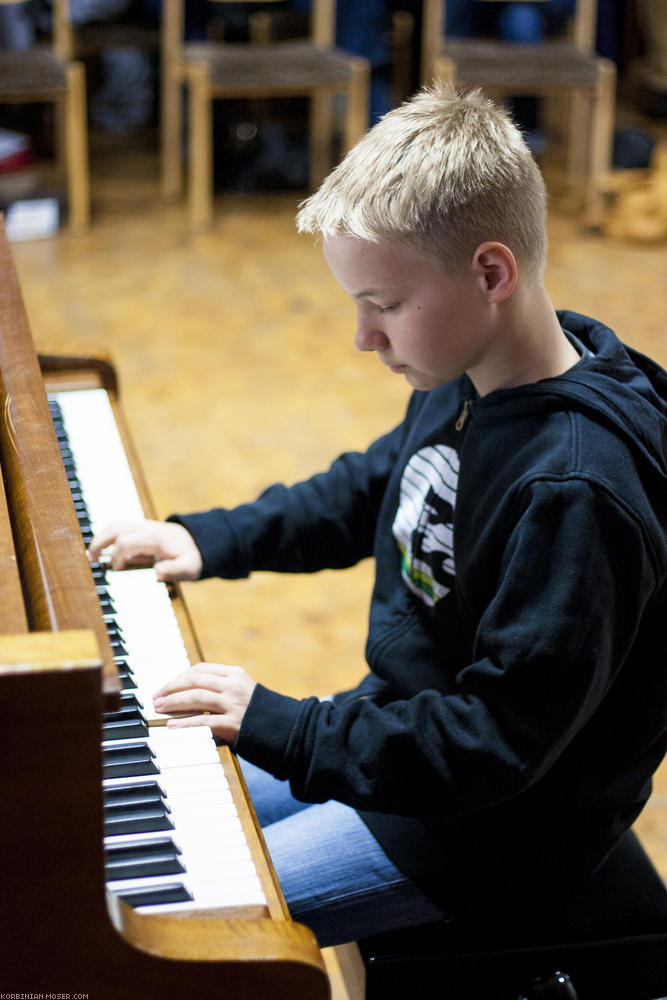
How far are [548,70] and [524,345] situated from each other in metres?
3.31

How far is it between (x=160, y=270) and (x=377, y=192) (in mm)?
3015

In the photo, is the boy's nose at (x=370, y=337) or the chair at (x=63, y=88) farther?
the chair at (x=63, y=88)

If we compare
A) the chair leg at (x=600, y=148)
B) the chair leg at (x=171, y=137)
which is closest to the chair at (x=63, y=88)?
the chair leg at (x=171, y=137)

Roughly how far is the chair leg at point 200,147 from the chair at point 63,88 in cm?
37

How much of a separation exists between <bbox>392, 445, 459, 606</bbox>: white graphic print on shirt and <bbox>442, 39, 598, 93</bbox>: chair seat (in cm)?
302

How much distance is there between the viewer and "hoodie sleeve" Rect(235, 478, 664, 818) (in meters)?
0.88

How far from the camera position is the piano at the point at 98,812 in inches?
26.2

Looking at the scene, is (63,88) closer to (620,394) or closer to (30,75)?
(30,75)

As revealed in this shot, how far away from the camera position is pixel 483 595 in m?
1.00

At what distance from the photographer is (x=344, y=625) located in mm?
2219

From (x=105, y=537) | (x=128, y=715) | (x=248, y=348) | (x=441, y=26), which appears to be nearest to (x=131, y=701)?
(x=128, y=715)

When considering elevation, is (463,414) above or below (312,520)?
above

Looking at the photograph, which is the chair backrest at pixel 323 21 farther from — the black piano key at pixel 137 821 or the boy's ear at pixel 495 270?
the black piano key at pixel 137 821

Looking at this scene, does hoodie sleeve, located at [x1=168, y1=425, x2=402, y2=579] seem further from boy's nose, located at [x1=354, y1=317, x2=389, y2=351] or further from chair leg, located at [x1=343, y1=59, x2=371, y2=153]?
chair leg, located at [x1=343, y1=59, x2=371, y2=153]
